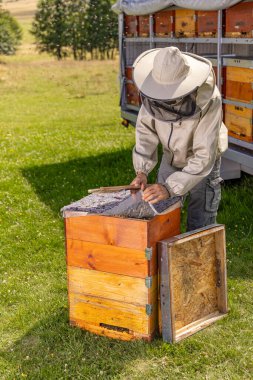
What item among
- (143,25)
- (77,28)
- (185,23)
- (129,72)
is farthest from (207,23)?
(77,28)

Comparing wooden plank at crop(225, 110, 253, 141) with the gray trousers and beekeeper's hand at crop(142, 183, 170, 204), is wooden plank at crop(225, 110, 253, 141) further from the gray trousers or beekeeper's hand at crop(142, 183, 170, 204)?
beekeeper's hand at crop(142, 183, 170, 204)

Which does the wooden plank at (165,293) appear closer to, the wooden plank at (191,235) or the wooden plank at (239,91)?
the wooden plank at (191,235)

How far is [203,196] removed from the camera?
545 centimetres

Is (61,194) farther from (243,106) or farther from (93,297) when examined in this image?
(93,297)

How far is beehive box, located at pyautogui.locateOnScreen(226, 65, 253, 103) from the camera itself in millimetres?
7188

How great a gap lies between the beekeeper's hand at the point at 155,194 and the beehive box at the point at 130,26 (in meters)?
6.38

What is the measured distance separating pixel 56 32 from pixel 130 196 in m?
44.4

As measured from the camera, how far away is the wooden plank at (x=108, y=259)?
4734 millimetres

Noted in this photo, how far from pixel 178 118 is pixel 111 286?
1559mm

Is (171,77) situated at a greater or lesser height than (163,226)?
greater


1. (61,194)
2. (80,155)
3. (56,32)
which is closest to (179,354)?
(61,194)

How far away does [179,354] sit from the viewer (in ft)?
15.8

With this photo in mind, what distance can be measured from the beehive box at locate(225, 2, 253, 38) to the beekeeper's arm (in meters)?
2.71

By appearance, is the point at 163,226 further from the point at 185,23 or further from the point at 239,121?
the point at 185,23
